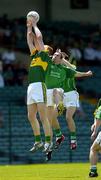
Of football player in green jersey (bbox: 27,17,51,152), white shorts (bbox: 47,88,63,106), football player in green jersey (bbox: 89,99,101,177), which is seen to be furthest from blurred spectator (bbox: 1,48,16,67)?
football player in green jersey (bbox: 89,99,101,177)

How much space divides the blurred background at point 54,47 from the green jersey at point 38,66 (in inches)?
198

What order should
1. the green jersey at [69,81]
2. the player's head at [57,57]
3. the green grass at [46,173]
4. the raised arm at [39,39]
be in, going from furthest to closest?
1. the green jersey at [69,81]
2. the player's head at [57,57]
3. the raised arm at [39,39]
4. the green grass at [46,173]

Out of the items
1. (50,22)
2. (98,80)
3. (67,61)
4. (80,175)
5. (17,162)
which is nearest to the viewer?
(80,175)

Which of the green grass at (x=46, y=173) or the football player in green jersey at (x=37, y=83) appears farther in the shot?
the football player in green jersey at (x=37, y=83)

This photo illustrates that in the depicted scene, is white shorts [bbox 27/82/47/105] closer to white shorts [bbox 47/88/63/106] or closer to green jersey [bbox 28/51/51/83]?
green jersey [bbox 28/51/51/83]

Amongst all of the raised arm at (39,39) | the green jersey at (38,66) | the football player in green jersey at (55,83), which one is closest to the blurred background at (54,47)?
the football player in green jersey at (55,83)

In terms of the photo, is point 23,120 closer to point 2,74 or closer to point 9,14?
point 2,74

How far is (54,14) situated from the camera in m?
40.9

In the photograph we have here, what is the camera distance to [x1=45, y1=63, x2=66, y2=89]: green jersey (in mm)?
22719

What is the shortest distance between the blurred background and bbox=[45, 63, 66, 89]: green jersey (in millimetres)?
2780

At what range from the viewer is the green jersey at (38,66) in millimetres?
20531

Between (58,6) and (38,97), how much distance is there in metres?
20.7

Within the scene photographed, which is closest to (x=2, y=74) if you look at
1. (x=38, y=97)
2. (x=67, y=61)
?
(x=67, y=61)

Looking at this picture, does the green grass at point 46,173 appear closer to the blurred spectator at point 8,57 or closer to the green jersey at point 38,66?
the green jersey at point 38,66
